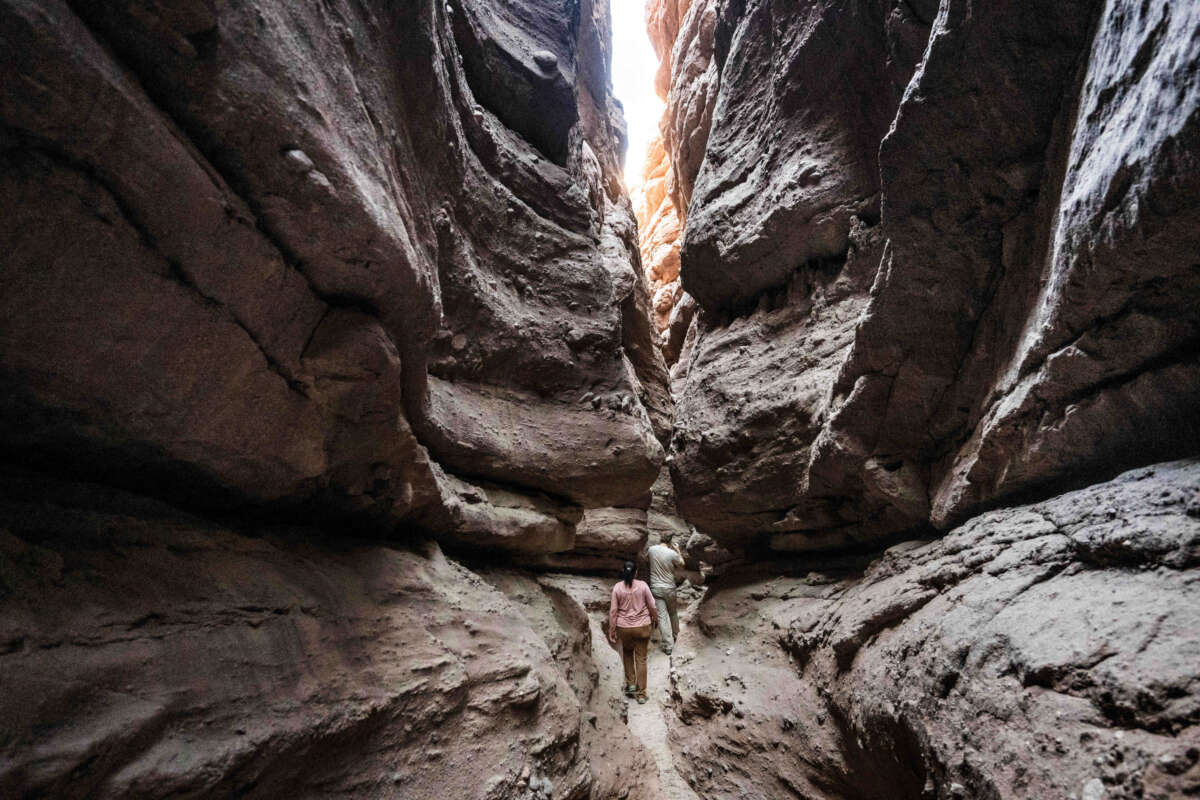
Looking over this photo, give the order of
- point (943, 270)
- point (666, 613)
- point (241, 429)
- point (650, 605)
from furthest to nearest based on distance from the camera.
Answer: point (666, 613), point (650, 605), point (943, 270), point (241, 429)

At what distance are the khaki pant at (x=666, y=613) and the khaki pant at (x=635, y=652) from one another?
1539 mm

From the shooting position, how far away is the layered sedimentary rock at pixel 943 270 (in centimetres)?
219

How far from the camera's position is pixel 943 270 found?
135 inches

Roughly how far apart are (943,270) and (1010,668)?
7.72ft

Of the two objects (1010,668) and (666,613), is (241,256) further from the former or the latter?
(666,613)

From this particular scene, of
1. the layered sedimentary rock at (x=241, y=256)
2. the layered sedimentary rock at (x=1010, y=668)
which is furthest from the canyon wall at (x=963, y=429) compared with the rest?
the layered sedimentary rock at (x=241, y=256)

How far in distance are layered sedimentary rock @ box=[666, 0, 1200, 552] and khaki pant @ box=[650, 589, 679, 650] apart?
2284 millimetres

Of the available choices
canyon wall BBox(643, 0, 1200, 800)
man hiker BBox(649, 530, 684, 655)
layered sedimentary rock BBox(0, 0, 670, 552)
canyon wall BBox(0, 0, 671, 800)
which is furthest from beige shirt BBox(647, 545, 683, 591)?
layered sedimentary rock BBox(0, 0, 670, 552)

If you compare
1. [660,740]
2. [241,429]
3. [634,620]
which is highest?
[241,429]

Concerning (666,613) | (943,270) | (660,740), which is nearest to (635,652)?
(660,740)

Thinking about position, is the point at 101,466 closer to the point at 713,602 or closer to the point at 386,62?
the point at 386,62

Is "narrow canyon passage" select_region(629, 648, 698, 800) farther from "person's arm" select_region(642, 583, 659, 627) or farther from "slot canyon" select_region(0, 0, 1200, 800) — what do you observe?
"person's arm" select_region(642, 583, 659, 627)

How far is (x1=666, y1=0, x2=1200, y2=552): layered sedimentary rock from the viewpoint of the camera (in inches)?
86.0

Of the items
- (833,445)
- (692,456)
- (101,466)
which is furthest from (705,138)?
(101,466)
